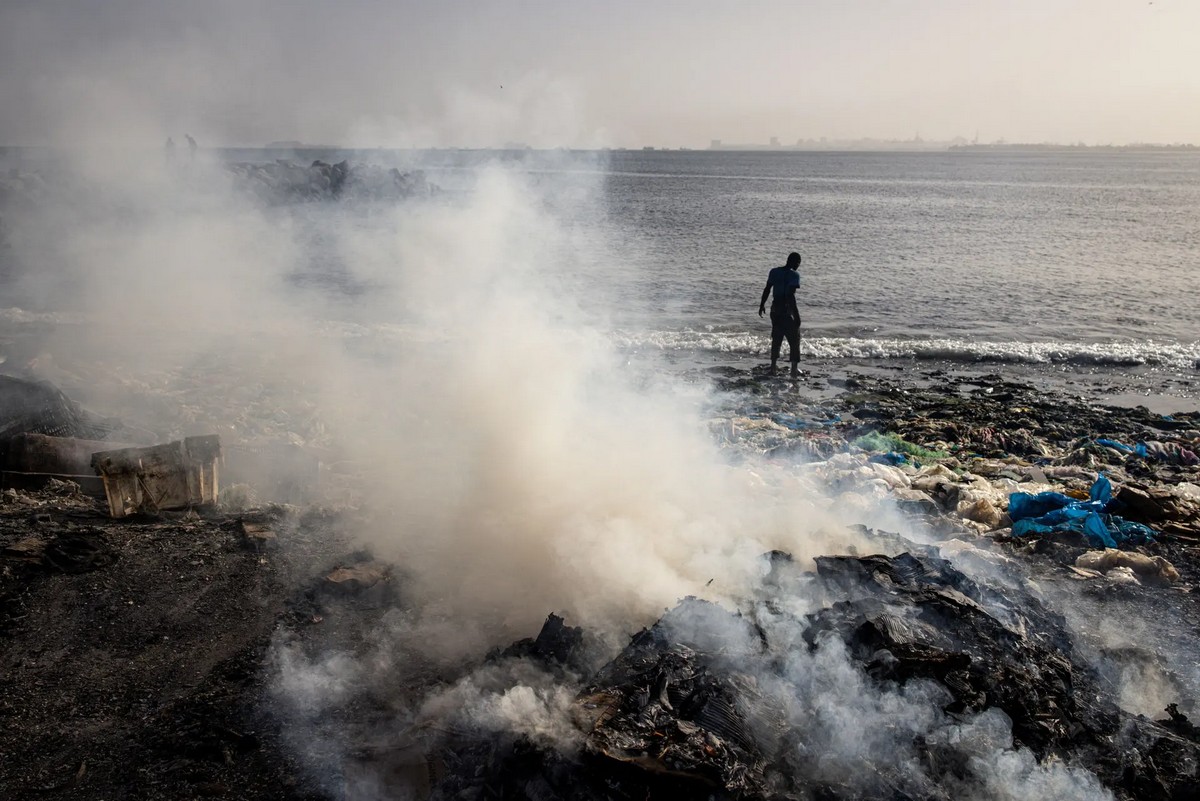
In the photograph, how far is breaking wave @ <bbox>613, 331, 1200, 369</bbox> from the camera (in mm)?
12961

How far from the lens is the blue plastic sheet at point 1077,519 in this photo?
5969mm

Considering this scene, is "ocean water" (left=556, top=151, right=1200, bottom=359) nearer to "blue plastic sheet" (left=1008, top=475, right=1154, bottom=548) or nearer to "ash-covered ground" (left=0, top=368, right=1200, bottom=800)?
"blue plastic sheet" (left=1008, top=475, right=1154, bottom=548)

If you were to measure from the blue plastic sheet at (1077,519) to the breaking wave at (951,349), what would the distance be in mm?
6932

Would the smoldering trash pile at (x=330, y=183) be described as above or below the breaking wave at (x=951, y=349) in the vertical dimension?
above

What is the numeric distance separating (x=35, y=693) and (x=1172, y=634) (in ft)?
23.3

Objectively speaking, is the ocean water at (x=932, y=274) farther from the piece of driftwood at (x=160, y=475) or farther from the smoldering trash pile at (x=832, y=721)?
the smoldering trash pile at (x=832, y=721)

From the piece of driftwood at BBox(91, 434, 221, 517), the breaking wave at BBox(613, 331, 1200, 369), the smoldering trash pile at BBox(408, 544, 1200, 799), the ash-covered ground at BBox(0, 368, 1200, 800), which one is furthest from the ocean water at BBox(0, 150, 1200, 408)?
the smoldering trash pile at BBox(408, 544, 1200, 799)

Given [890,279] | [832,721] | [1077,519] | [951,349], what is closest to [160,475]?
[832,721]

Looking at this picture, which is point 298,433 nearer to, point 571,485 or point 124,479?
point 124,479

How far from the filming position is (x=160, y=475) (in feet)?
19.3

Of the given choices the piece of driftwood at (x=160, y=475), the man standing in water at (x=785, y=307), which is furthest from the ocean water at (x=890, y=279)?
the piece of driftwood at (x=160, y=475)

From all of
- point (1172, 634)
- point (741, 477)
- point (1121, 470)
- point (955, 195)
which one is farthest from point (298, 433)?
point (955, 195)

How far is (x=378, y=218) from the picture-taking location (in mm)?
19000

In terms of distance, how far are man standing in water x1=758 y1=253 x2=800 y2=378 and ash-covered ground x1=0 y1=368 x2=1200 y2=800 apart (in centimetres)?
516
